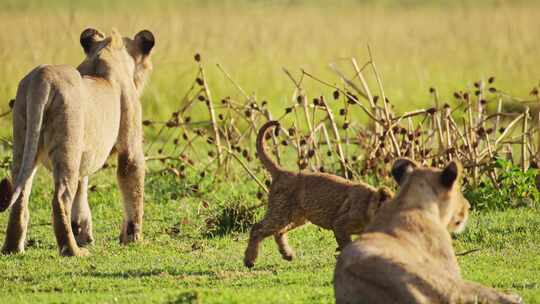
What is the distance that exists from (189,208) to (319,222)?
3059 mm

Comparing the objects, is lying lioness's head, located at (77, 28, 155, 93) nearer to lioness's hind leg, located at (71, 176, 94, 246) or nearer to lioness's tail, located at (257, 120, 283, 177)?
lioness's hind leg, located at (71, 176, 94, 246)

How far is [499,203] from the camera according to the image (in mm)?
11328

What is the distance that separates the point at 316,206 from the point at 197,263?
1.01m

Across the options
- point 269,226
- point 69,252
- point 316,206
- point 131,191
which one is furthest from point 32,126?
point 316,206

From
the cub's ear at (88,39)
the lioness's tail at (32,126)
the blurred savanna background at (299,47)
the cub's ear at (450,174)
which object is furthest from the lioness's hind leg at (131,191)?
the blurred savanna background at (299,47)

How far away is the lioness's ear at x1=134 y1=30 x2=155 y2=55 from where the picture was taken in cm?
1100

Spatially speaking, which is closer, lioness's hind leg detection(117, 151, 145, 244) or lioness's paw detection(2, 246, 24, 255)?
lioness's paw detection(2, 246, 24, 255)

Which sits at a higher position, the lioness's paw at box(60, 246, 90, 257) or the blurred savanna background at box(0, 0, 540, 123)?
the lioness's paw at box(60, 246, 90, 257)

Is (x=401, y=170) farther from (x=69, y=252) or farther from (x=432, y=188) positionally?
(x=69, y=252)

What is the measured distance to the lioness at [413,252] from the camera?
6625 millimetres

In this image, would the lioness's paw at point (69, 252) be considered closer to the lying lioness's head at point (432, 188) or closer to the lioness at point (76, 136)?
the lioness at point (76, 136)

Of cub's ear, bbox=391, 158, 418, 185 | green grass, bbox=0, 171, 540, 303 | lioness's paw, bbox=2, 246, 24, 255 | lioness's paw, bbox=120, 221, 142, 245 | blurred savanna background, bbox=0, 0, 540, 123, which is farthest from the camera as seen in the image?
blurred savanna background, bbox=0, 0, 540, 123

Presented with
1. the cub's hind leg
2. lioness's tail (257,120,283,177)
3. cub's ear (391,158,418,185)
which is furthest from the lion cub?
cub's ear (391,158,418,185)

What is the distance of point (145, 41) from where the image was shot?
1103cm
